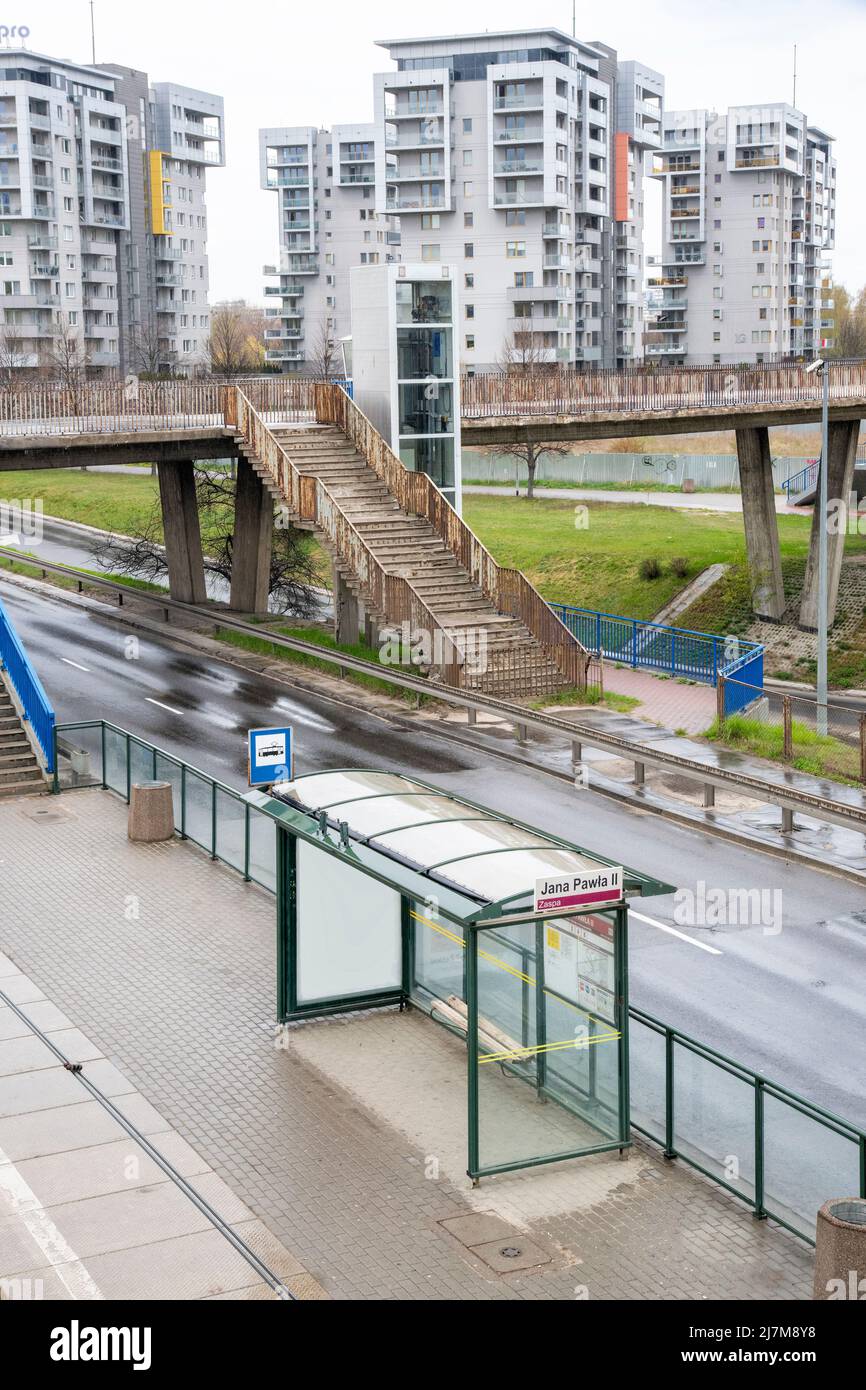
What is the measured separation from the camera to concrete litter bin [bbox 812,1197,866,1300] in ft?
32.9

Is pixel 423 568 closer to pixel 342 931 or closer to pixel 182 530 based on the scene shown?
pixel 182 530

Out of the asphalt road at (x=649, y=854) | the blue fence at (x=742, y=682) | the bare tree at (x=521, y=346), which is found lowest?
the asphalt road at (x=649, y=854)

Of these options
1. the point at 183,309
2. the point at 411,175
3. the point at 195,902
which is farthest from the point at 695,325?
→ the point at 195,902

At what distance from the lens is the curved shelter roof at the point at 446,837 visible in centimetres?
→ 1274

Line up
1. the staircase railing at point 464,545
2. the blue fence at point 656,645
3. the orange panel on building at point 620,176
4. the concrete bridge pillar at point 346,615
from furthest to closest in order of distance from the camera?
the orange panel on building at point 620,176
the blue fence at point 656,645
the concrete bridge pillar at point 346,615
the staircase railing at point 464,545

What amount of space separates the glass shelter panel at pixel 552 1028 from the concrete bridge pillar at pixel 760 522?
110 ft

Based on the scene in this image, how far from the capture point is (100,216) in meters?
119

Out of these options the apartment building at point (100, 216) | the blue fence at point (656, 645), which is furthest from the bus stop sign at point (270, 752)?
the apartment building at point (100, 216)

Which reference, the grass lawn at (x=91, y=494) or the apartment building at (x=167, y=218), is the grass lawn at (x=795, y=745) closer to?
the grass lawn at (x=91, y=494)

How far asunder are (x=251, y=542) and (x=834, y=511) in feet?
53.6

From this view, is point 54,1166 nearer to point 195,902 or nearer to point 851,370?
point 195,902

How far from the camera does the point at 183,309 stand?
12900cm

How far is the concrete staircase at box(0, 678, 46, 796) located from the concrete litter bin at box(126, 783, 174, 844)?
366 centimetres

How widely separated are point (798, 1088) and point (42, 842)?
1143 cm
